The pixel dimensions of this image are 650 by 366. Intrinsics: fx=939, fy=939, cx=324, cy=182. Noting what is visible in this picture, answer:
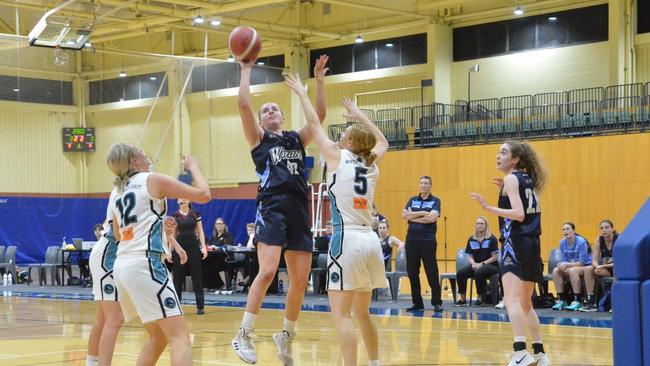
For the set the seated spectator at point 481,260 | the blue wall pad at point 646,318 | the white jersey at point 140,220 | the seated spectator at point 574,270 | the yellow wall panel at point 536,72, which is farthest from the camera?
the yellow wall panel at point 536,72

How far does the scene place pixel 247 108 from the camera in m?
6.38

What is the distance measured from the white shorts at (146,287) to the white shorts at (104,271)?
3.42ft

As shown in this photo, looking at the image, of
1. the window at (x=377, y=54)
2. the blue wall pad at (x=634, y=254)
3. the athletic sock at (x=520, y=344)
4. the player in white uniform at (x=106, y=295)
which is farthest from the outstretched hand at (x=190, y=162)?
the window at (x=377, y=54)

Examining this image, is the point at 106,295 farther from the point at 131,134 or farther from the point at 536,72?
the point at 536,72

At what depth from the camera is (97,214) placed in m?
24.9

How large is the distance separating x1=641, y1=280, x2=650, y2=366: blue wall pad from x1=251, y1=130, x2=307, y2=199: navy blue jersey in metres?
3.75

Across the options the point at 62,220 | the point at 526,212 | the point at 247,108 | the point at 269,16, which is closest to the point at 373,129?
the point at 247,108

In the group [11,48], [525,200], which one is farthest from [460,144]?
[525,200]

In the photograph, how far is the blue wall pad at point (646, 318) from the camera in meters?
3.14

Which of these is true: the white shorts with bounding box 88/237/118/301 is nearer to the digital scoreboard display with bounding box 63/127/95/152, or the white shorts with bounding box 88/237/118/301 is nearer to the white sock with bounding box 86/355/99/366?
the white sock with bounding box 86/355/99/366

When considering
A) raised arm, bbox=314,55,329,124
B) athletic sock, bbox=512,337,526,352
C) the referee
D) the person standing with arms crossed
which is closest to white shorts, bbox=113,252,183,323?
the person standing with arms crossed

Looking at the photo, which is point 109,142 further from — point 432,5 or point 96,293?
point 96,293

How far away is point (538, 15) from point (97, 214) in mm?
13191

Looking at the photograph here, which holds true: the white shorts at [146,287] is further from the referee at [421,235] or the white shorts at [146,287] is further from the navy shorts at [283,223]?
the referee at [421,235]
